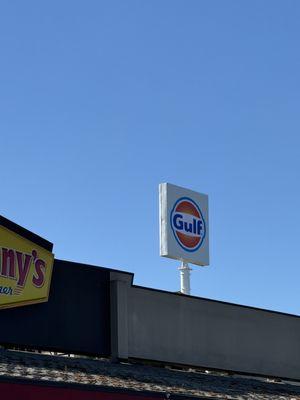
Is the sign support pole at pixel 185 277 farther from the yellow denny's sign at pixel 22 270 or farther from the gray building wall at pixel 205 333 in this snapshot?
the yellow denny's sign at pixel 22 270

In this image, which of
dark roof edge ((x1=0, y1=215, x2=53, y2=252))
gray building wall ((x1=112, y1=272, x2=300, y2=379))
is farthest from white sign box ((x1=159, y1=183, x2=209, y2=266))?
dark roof edge ((x1=0, y1=215, x2=53, y2=252))

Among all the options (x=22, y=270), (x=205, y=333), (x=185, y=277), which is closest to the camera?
(x=22, y=270)

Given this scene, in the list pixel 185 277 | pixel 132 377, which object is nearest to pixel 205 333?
pixel 132 377

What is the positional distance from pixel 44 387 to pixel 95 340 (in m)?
5.79

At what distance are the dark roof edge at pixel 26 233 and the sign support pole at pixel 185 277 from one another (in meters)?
17.1

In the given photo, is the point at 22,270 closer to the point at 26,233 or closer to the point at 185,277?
the point at 26,233

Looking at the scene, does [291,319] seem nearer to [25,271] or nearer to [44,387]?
[25,271]

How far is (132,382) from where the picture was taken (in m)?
21.6

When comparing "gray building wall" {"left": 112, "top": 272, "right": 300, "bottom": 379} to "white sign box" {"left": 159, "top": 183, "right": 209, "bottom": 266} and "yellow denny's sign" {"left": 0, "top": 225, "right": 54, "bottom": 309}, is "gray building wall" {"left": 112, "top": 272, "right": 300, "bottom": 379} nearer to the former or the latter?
"yellow denny's sign" {"left": 0, "top": 225, "right": 54, "bottom": 309}

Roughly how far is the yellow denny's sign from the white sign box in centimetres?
1608

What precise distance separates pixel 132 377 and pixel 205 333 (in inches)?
193

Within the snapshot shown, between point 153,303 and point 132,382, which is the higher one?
point 153,303

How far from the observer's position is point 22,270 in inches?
872

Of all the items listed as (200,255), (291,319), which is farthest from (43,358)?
(200,255)
